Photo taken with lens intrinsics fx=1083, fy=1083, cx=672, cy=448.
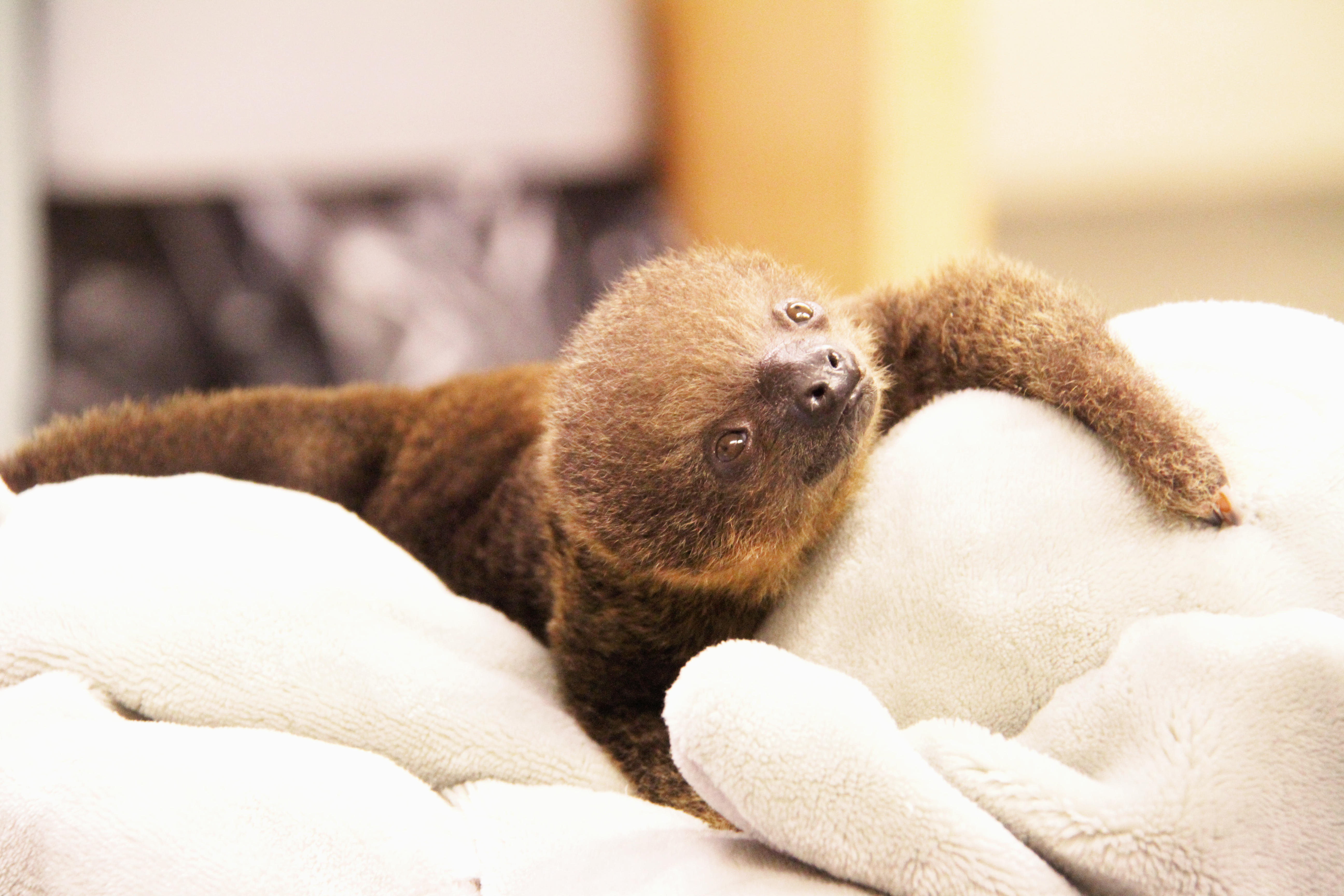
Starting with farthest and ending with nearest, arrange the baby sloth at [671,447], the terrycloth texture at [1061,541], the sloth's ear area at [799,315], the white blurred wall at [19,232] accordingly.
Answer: the white blurred wall at [19,232] < the sloth's ear area at [799,315] < the baby sloth at [671,447] < the terrycloth texture at [1061,541]

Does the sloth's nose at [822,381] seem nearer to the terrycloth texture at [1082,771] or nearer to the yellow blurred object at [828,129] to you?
the terrycloth texture at [1082,771]

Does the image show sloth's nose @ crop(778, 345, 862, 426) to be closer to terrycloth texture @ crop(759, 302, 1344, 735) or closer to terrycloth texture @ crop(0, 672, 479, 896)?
terrycloth texture @ crop(759, 302, 1344, 735)

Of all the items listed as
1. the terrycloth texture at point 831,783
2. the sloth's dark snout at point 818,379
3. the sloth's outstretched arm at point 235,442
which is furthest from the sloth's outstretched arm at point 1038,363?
the sloth's outstretched arm at point 235,442

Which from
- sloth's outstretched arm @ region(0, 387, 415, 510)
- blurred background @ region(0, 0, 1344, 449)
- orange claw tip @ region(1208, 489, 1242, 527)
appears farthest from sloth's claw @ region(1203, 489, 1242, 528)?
blurred background @ region(0, 0, 1344, 449)

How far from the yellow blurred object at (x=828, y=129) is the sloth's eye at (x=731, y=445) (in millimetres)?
1927

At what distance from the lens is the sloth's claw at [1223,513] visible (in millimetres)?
729

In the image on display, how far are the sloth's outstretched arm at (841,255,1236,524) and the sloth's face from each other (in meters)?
0.05

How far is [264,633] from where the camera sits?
0.87 metres

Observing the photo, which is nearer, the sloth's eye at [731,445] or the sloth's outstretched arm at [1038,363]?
the sloth's outstretched arm at [1038,363]

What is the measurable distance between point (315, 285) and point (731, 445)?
82.5 inches

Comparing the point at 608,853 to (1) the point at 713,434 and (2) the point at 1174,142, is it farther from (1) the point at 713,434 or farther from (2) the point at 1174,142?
(2) the point at 1174,142

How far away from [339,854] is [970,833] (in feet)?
1.29

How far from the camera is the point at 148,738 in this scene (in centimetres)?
74

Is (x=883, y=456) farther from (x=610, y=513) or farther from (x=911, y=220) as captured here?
(x=911, y=220)
